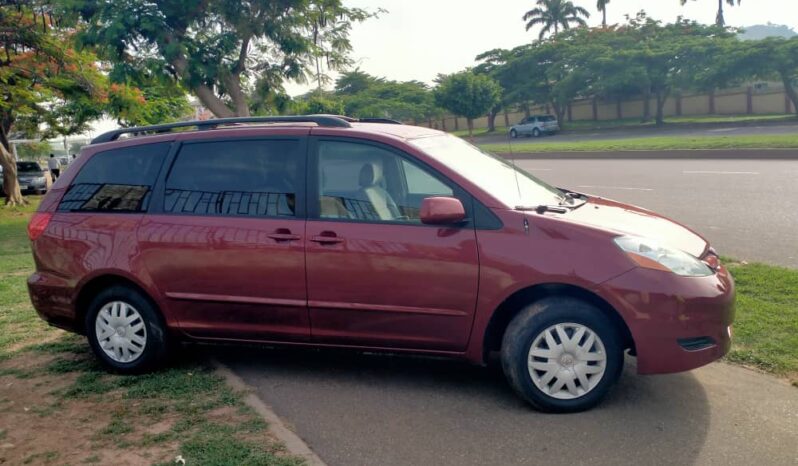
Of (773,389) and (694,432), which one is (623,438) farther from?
(773,389)

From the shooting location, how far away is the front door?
4.48m

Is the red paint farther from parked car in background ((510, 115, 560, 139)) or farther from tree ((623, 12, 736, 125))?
parked car in background ((510, 115, 560, 139))

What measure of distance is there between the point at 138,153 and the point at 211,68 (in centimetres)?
832

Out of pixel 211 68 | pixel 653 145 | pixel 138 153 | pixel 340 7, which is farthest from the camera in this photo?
pixel 653 145

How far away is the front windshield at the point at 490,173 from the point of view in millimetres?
4727

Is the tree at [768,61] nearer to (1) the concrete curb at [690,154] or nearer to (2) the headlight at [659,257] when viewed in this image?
(1) the concrete curb at [690,154]

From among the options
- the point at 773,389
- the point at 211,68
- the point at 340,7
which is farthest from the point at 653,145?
the point at 773,389

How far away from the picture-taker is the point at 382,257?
181 inches

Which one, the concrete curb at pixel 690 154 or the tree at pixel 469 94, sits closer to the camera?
the concrete curb at pixel 690 154

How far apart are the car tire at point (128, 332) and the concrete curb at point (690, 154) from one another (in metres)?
10.6

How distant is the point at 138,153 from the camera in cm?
547

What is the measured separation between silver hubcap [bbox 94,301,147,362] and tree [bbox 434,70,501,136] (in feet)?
153

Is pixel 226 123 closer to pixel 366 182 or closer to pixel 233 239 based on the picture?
pixel 233 239

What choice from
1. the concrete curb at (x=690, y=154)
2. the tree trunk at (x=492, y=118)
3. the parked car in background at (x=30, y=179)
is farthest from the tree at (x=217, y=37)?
the tree trunk at (x=492, y=118)
